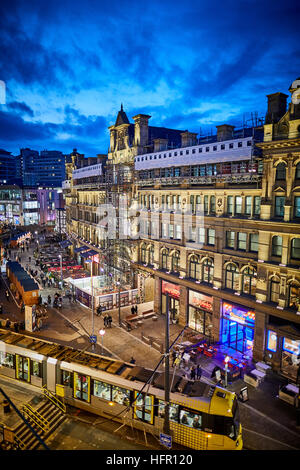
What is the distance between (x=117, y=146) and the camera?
49.2 metres

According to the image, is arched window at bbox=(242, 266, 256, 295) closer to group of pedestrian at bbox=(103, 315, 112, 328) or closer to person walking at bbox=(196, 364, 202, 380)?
person walking at bbox=(196, 364, 202, 380)

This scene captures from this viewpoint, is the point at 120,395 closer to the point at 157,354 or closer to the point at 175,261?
the point at 157,354

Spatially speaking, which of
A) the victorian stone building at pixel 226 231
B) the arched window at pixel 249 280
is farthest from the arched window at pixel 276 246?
the arched window at pixel 249 280

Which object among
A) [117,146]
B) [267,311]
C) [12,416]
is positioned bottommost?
[12,416]

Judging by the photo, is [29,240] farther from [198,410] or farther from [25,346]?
[198,410]

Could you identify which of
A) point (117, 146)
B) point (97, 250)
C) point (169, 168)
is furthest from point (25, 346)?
point (117, 146)

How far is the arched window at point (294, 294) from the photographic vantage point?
80.2 ft

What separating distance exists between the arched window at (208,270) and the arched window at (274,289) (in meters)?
6.77

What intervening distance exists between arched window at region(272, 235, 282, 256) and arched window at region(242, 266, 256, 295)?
2.78 metres

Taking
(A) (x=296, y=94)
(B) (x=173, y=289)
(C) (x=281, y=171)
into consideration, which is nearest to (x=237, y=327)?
(B) (x=173, y=289)

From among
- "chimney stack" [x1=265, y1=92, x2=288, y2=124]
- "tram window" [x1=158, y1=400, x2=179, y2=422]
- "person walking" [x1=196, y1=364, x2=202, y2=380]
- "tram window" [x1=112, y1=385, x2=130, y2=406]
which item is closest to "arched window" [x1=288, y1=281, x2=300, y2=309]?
"person walking" [x1=196, y1=364, x2=202, y2=380]

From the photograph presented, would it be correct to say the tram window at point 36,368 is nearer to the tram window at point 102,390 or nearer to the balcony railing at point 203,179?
the tram window at point 102,390

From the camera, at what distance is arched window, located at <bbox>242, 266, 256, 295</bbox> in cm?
2815

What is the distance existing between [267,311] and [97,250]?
3356cm
